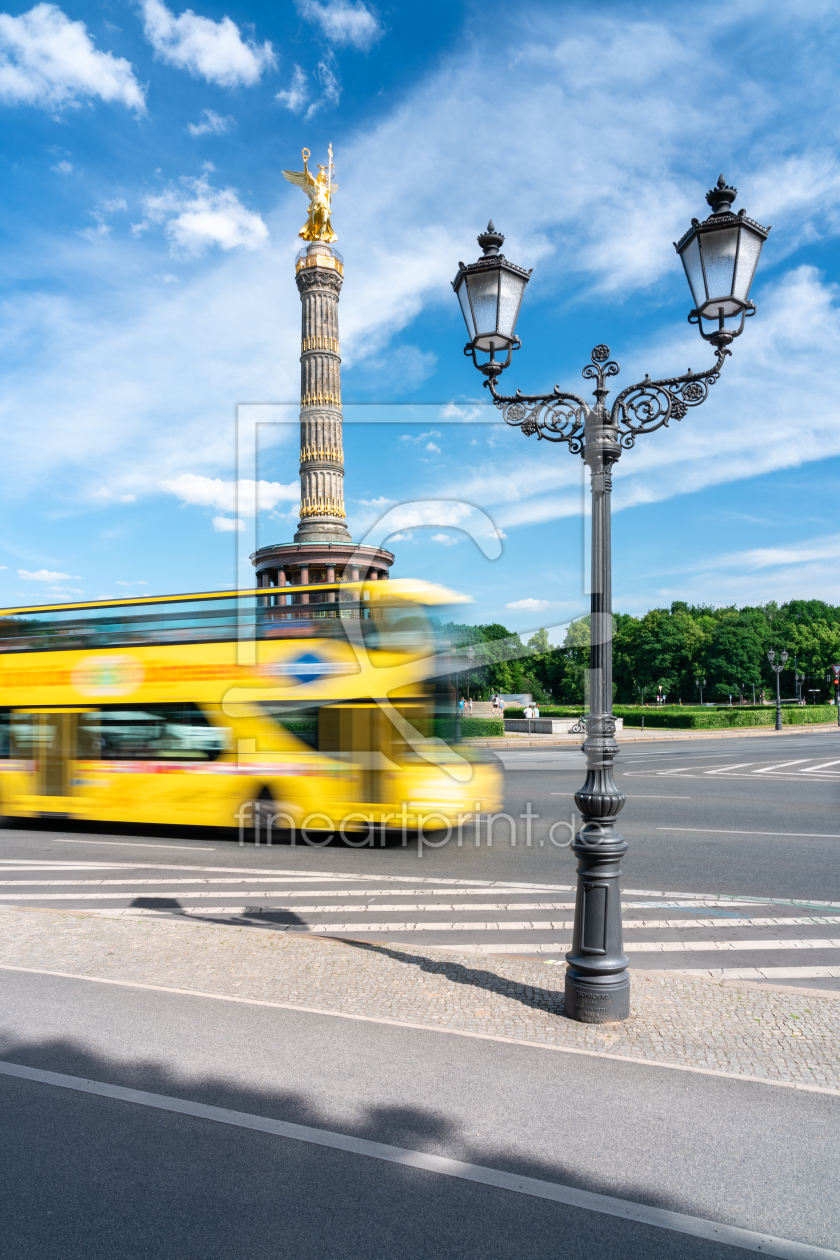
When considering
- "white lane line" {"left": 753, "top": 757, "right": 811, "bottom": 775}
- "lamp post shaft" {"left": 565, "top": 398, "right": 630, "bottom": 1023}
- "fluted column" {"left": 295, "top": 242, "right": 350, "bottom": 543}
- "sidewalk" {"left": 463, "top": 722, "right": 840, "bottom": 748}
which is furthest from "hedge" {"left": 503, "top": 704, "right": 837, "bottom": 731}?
"lamp post shaft" {"left": 565, "top": 398, "right": 630, "bottom": 1023}

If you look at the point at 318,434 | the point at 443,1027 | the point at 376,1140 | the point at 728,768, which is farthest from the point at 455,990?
the point at 318,434

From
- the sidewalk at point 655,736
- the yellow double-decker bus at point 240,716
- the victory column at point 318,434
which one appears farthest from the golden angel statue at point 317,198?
the yellow double-decker bus at point 240,716

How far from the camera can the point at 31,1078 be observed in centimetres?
452

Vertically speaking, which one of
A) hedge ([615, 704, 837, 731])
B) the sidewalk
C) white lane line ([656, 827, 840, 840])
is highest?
white lane line ([656, 827, 840, 840])

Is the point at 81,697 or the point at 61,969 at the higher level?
the point at 81,697

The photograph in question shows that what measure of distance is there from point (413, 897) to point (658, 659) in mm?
97554

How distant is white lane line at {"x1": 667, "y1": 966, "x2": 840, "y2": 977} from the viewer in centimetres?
625

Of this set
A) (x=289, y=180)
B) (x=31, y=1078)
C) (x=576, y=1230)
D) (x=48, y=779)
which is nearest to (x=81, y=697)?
(x=48, y=779)

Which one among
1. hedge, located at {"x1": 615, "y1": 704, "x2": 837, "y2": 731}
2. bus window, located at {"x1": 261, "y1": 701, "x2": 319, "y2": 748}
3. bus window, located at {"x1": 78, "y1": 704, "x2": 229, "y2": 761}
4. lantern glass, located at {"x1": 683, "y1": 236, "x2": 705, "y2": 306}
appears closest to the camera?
lantern glass, located at {"x1": 683, "y1": 236, "x2": 705, "y2": 306}

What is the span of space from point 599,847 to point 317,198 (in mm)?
54500

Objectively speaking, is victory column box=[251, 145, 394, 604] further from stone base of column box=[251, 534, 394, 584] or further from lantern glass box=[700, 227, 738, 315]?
lantern glass box=[700, 227, 738, 315]

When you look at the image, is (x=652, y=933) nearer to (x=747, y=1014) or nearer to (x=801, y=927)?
(x=801, y=927)

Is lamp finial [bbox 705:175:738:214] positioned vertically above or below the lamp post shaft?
above

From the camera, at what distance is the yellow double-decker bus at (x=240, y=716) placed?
11250mm
